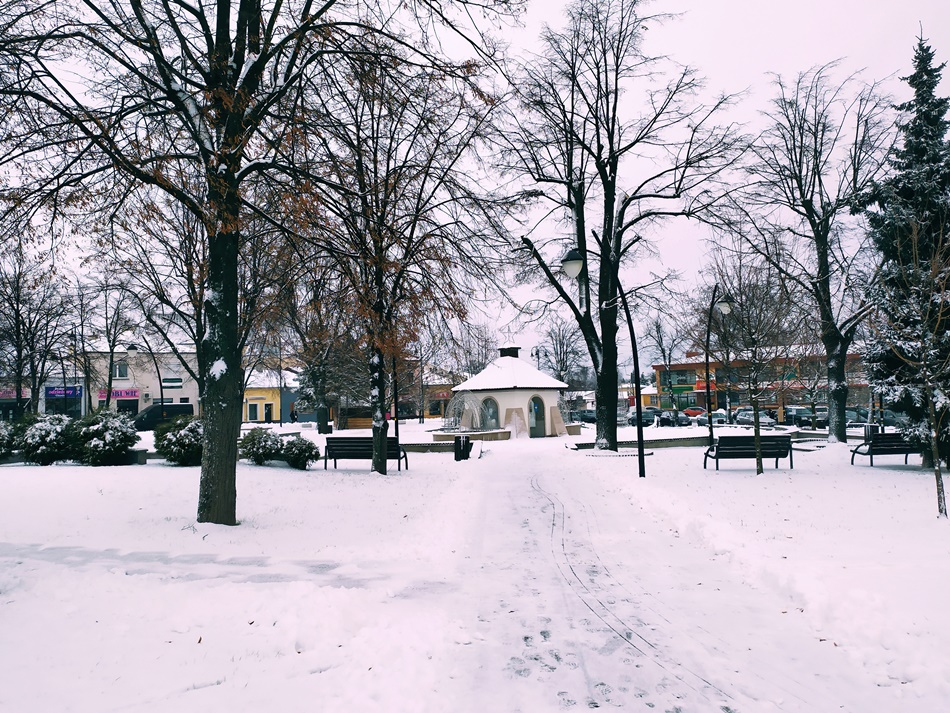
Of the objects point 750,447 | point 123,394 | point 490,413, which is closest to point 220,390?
point 750,447

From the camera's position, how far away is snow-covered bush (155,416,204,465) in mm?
15680

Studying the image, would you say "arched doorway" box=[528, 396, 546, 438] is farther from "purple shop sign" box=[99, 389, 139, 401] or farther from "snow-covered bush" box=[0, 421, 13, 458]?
"purple shop sign" box=[99, 389, 139, 401]

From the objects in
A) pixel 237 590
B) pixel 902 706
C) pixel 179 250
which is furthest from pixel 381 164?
pixel 902 706

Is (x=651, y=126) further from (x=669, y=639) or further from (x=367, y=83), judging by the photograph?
(x=669, y=639)

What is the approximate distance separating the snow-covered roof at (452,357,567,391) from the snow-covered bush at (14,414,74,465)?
23.4m

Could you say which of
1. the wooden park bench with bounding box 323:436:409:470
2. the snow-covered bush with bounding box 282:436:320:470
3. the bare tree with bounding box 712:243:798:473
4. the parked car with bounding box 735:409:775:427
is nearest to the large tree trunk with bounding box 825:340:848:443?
the bare tree with bounding box 712:243:798:473

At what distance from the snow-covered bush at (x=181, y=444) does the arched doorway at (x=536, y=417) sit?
2319 centimetres

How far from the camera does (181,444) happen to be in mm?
15672

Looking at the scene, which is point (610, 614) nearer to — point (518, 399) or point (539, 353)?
point (518, 399)

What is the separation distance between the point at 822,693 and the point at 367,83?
8.33 metres

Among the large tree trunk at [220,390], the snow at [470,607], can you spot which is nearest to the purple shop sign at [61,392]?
the snow at [470,607]

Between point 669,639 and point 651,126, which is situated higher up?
point 651,126

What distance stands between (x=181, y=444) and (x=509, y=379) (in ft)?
75.5

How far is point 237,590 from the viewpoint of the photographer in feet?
18.2
